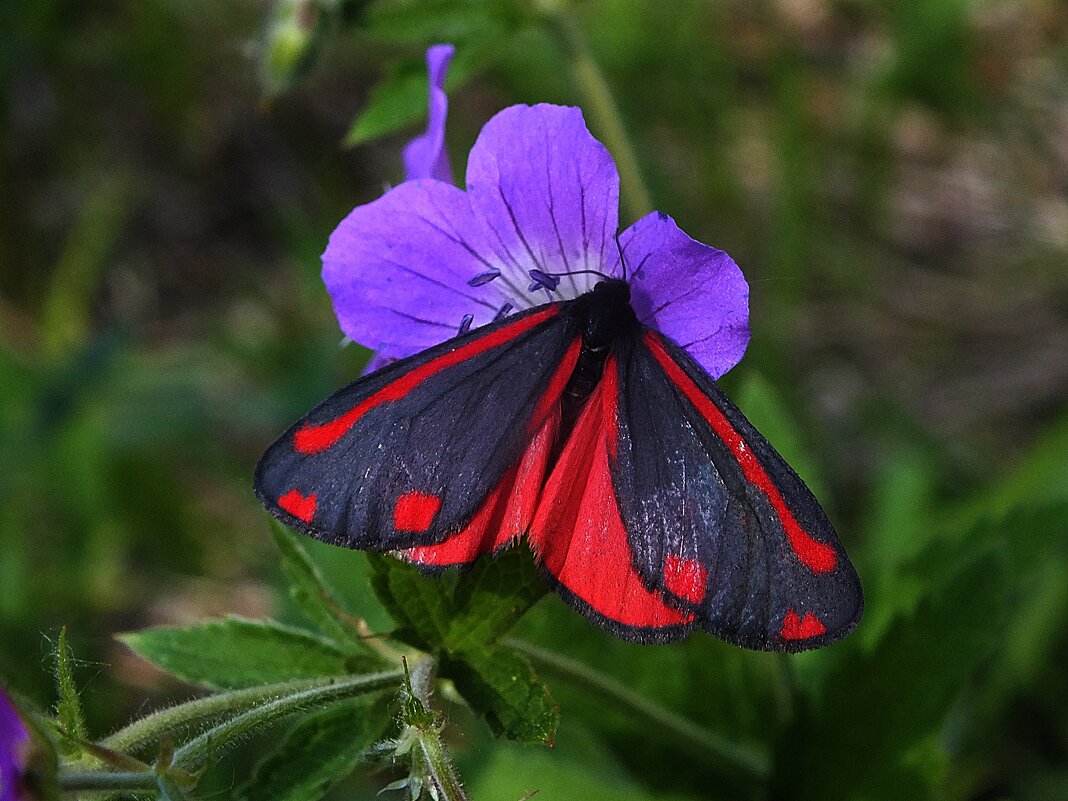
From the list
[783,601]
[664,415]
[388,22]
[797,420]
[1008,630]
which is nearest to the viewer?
[783,601]

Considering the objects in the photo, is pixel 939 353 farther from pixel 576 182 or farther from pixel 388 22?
pixel 576 182

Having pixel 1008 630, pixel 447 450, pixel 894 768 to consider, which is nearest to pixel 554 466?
pixel 447 450

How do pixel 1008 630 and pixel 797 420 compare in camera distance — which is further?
pixel 797 420

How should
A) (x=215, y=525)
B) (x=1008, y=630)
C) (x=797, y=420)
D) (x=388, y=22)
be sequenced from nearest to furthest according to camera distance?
(x=388, y=22), (x=1008, y=630), (x=797, y=420), (x=215, y=525)

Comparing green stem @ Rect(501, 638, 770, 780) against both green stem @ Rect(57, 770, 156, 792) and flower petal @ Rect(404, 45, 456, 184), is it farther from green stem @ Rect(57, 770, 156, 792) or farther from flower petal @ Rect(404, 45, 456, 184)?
flower petal @ Rect(404, 45, 456, 184)

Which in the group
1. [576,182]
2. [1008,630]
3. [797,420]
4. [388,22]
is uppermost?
[388,22]

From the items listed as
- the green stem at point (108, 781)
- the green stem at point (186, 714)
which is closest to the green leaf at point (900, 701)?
the green stem at point (186, 714)

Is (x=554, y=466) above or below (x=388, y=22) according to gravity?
below
